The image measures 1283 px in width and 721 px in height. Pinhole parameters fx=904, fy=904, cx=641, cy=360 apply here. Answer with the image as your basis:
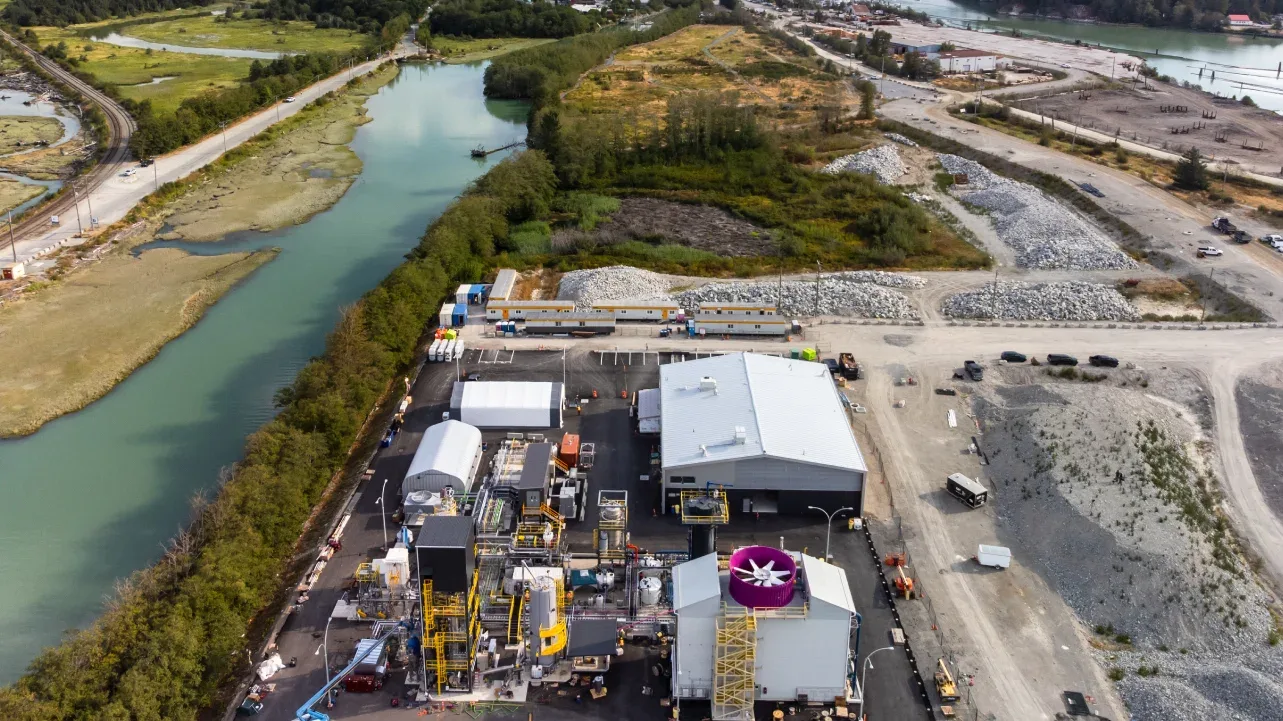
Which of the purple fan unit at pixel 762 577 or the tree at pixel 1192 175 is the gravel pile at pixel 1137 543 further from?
the tree at pixel 1192 175

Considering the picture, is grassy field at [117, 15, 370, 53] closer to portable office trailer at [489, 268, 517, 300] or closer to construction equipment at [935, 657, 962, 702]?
portable office trailer at [489, 268, 517, 300]

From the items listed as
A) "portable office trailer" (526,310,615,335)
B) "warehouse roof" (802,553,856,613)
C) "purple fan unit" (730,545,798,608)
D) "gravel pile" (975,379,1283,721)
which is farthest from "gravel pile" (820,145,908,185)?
"purple fan unit" (730,545,798,608)

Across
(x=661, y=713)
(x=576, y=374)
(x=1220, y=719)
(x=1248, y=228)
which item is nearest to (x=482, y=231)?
(x=576, y=374)

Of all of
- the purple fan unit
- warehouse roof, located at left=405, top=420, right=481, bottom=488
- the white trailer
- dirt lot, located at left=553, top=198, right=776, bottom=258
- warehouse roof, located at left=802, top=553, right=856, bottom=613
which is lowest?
the white trailer

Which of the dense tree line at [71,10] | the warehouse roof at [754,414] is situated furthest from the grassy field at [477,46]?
the warehouse roof at [754,414]

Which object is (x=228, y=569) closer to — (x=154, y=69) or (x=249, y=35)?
(x=154, y=69)

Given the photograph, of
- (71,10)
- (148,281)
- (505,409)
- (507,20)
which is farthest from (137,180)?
(71,10)

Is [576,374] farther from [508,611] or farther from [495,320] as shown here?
[508,611]
